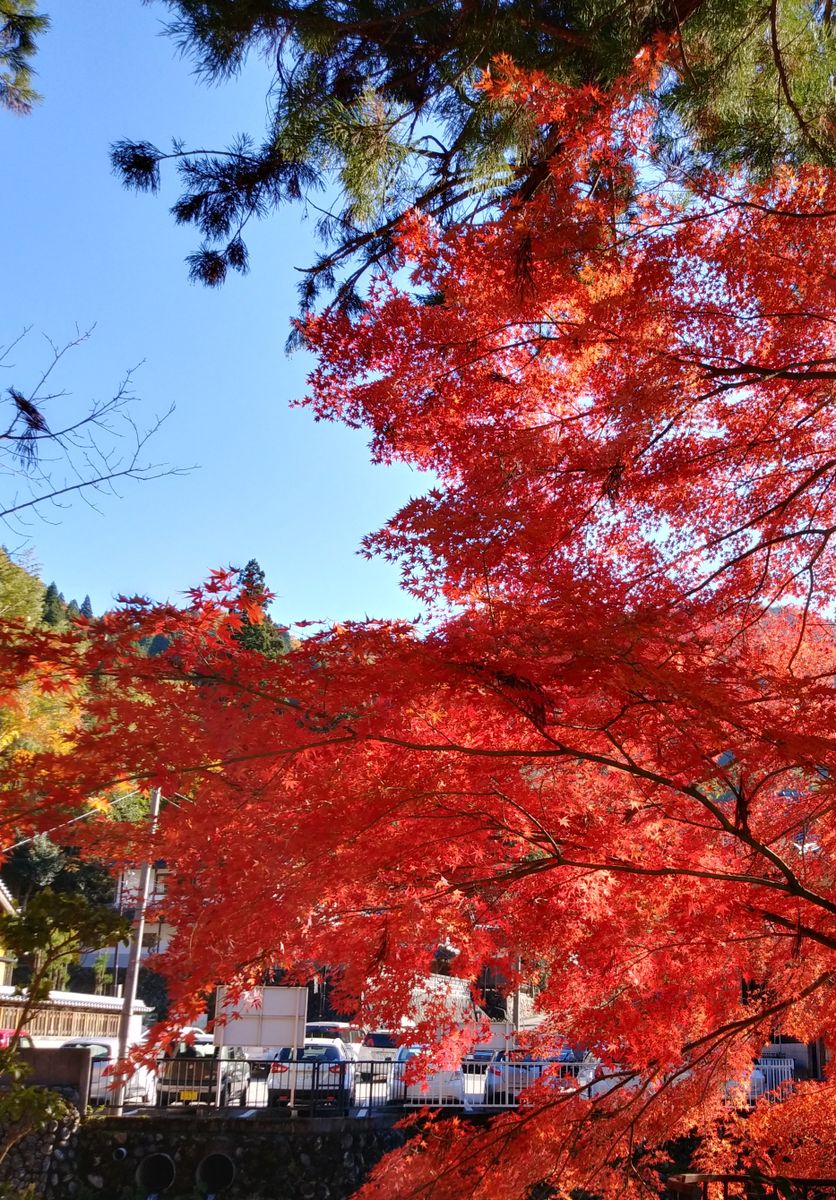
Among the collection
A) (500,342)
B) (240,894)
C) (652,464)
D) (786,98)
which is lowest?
(240,894)

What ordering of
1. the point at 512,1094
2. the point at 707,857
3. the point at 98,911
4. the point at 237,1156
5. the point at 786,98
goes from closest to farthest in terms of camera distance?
the point at 786,98 < the point at 707,857 < the point at 98,911 < the point at 237,1156 < the point at 512,1094

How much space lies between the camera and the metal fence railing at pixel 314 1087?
15.2 meters

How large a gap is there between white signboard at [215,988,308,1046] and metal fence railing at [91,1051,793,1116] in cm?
104

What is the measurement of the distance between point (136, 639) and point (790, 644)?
621 centimetres

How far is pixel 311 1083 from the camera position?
53.9 feet

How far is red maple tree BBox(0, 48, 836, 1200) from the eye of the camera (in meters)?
5.15

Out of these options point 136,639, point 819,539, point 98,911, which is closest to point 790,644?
point 819,539

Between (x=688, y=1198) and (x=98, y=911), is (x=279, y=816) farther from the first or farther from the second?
(x=98, y=911)

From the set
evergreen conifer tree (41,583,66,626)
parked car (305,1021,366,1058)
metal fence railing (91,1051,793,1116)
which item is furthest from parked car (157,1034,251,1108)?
evergreen conifer tree (41,583,66,626)

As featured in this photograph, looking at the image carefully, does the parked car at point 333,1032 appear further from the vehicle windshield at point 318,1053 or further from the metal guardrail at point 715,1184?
the metal guardrail at point 715,1184

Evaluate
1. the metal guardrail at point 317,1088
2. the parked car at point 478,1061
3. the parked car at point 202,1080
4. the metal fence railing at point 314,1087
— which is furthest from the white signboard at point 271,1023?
the parked car at point 478,1061

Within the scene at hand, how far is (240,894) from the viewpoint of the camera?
20.6 feet

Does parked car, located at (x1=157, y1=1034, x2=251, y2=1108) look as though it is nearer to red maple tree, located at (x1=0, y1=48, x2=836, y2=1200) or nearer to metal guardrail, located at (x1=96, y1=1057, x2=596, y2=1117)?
metal guardrail, located at (x1=96, y1=1057, x2=596, y2=1117)

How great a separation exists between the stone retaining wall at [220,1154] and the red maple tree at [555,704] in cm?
662
